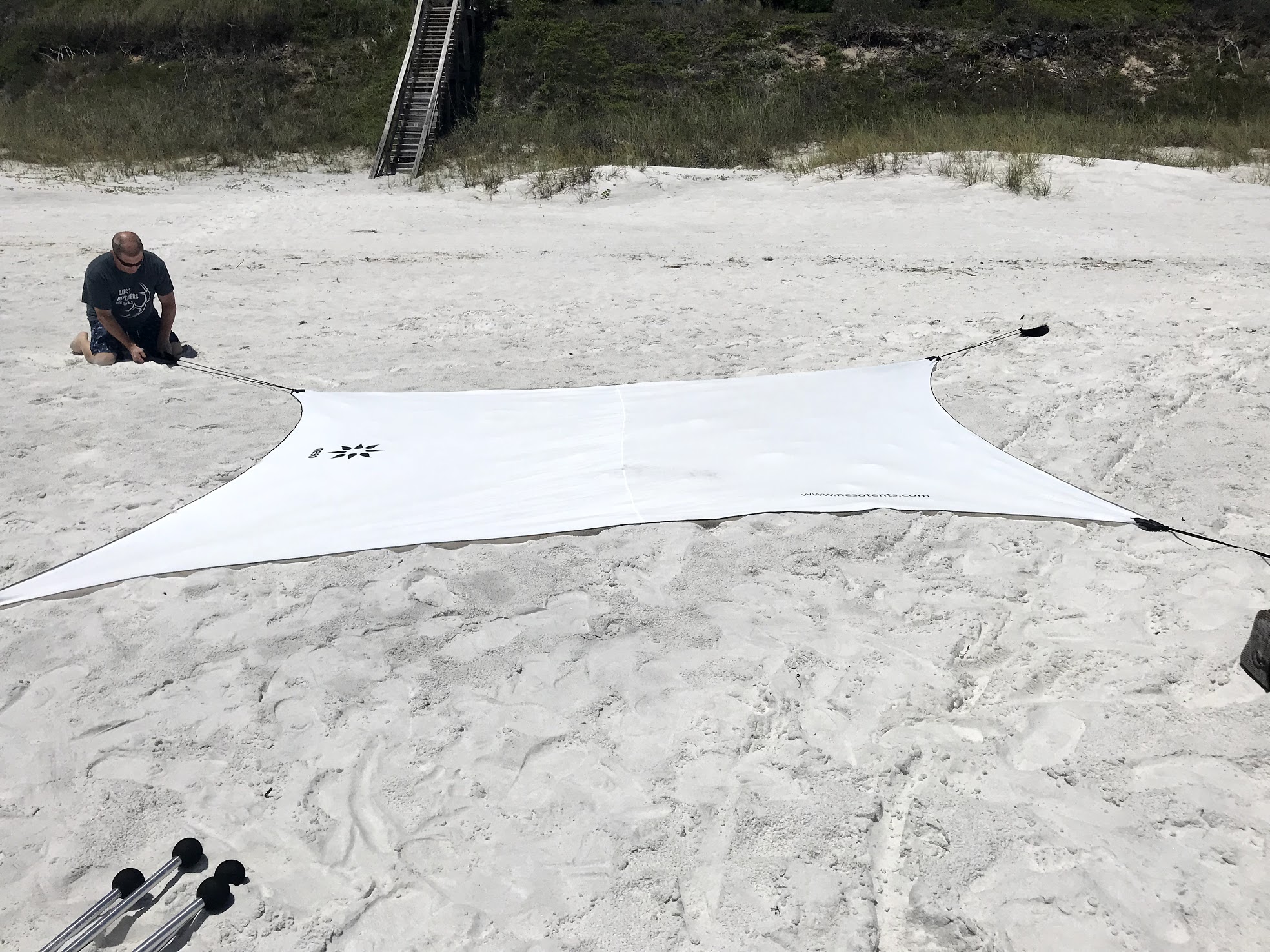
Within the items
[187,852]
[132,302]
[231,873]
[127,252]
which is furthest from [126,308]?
[231,873]

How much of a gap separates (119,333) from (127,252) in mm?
547

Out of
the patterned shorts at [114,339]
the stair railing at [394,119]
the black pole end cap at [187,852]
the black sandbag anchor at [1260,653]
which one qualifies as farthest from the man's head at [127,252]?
the stair railing at [394,119]

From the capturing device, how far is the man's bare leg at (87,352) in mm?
6047

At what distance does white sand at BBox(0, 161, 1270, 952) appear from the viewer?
229 centimetres

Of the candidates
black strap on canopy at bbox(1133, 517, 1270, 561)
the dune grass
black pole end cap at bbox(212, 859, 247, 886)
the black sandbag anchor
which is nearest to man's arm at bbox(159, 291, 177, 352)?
black pole end cap at bbox(212, 859, 247, 886)

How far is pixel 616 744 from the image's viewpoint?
111 inches

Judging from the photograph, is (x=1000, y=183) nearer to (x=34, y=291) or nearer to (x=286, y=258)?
(x=286, y=258)

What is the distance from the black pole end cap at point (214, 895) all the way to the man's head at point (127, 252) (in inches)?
183

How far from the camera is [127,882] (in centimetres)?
221

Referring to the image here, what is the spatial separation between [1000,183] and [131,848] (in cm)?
1038

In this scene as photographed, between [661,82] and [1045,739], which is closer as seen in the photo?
[1045,739]

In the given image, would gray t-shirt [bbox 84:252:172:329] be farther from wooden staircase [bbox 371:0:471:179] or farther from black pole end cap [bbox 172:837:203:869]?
wooden staircase [bbox 371:0:471:179]

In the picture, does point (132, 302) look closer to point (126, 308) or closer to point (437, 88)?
point (126, 308)

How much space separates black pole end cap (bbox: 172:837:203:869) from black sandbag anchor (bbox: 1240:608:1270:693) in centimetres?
321
